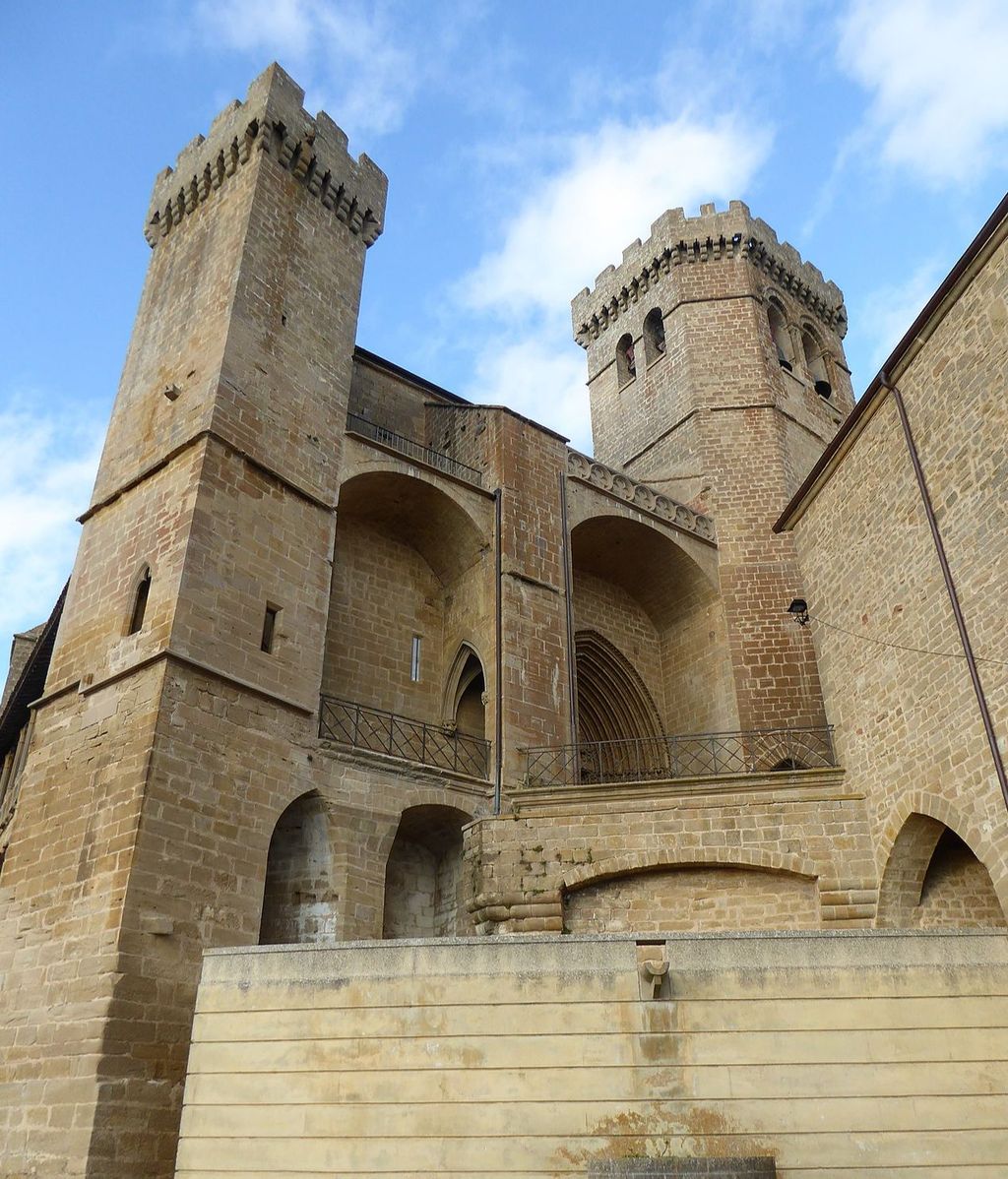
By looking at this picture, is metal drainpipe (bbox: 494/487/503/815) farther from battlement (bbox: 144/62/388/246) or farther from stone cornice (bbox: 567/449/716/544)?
battlement (bbox: 144/62/388/246)

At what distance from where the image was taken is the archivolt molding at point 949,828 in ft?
25.8

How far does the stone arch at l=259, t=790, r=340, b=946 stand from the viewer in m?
10.4

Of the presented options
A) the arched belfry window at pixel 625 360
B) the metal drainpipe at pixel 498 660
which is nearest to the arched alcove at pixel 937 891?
the metal drainpipe at pixel 498 660

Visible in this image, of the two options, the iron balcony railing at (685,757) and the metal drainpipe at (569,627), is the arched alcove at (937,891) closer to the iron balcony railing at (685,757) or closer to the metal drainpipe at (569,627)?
the iron balcony railing at (685,757)

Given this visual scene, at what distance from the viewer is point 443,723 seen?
13.6 m

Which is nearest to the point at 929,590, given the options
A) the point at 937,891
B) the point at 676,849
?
the point at 937,891

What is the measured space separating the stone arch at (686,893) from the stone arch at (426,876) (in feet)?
6.33

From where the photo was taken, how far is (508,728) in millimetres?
12422

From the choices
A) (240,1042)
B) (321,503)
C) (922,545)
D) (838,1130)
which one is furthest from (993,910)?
(321,503)

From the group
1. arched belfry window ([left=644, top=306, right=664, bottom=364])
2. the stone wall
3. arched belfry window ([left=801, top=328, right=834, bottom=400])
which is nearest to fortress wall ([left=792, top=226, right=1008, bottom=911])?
the stone wall

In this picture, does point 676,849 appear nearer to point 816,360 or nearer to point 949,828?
point 949,828

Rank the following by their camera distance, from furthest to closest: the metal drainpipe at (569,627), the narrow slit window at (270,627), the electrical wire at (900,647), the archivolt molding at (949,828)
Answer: the metal drainpipe at (569,627) < the narrow slit window at (270,627) < the electrical wire at (900,647) < the archivolt molding at (949,828)

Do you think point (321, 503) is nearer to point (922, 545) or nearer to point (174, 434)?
point (174, 434)

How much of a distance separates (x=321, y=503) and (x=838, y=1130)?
8952mm
